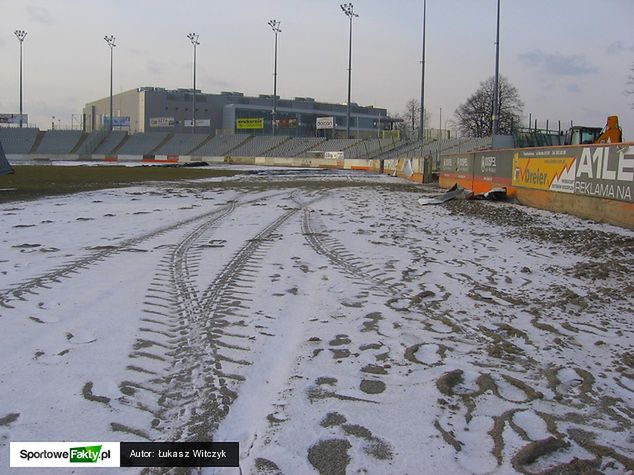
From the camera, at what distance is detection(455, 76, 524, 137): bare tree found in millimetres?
78500

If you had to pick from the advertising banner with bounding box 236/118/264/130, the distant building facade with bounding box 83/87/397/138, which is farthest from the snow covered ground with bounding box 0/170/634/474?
the distant building facade with bounding box 83/87/397/138

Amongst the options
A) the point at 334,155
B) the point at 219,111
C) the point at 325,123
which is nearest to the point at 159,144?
the point at 325,123

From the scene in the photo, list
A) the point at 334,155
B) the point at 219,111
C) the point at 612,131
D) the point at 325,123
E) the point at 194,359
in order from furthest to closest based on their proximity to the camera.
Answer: the point at 219,111, the point at 325,123, the point at 334,155, the point at 612,131, the point at 194,359

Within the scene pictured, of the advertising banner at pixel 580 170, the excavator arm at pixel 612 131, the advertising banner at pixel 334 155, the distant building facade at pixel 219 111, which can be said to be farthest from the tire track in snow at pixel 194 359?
the distant building facade at pixel 219 111

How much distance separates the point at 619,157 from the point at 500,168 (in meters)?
7.39

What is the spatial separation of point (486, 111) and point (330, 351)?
80.8m

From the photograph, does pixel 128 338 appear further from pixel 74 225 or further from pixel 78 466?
pixel 74 225

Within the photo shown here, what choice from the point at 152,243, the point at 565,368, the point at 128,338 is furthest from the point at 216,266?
the point at 565,368

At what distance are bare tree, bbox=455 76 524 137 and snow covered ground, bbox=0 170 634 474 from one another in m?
73.1

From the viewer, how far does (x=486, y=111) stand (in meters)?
79.9

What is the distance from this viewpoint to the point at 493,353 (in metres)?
4.83

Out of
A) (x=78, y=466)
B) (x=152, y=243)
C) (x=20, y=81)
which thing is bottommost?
(x=78, y=466)

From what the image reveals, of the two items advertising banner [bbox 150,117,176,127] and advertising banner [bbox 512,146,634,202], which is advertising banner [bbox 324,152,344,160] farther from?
advertising banner [bbox 512,146,634,202]

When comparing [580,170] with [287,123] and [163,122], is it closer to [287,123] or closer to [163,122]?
[287,123]
